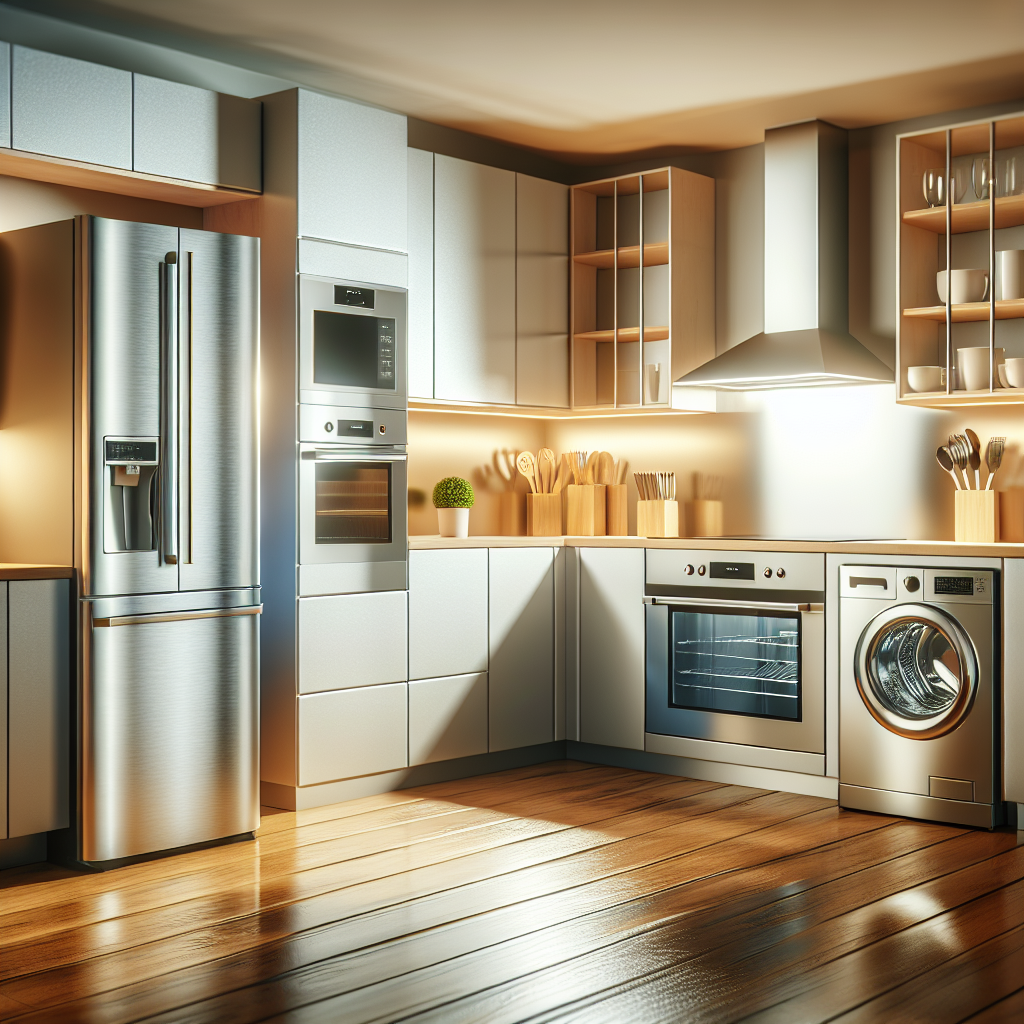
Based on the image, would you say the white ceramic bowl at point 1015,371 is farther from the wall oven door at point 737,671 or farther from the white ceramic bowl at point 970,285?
the wall oven door at point 737,671

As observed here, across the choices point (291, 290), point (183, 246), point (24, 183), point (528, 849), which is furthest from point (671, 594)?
point (24, 183)

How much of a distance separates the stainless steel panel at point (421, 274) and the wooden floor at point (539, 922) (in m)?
1.59

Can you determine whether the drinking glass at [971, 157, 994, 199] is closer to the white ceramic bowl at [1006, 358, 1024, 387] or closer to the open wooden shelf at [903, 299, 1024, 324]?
the open wooden shelf at [903, 299, 1024, 324]

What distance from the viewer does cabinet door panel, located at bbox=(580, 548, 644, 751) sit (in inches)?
186

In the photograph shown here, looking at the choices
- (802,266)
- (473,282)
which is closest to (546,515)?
(473,282)

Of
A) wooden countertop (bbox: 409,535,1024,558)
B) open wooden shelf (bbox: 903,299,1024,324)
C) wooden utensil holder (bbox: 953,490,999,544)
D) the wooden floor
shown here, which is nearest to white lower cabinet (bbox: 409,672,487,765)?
the wooden floor

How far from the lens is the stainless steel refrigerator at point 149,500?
341cm

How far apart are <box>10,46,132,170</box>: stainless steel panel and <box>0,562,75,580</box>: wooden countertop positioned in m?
1.19

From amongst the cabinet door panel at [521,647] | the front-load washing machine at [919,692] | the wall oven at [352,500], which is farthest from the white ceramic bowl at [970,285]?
the wall oven at [352,500]

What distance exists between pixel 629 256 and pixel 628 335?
0.33 m

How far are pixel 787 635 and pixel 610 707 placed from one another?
2.68ft

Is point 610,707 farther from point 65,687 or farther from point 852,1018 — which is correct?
point 852,1018

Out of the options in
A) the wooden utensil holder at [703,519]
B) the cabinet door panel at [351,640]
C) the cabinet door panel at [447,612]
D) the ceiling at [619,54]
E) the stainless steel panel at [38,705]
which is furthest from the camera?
the wooden utensil holder at [703,519]

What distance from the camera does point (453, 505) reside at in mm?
4762
